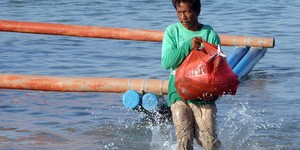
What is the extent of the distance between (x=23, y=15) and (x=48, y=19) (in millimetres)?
974

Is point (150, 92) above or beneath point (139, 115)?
above

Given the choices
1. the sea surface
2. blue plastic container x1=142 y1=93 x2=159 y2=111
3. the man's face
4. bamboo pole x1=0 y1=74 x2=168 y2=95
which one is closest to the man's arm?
the man's face

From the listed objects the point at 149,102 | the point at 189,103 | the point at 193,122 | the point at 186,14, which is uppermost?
the point at 186,14

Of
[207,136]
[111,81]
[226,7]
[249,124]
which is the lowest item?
[226,7]

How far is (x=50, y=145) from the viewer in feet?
26.4

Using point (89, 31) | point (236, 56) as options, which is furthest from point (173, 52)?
point (89, 31)

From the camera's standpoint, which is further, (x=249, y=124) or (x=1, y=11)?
(x=1, y=11)

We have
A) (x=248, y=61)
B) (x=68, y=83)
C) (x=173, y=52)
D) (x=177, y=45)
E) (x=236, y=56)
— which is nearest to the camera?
(x=173, y=52)

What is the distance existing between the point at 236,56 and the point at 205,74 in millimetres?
4954

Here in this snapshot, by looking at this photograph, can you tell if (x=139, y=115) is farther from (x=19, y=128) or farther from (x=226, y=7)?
(x=226, y=7)

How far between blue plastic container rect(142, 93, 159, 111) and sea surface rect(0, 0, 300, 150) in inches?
15.9

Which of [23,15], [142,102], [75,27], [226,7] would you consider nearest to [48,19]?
[23,15]

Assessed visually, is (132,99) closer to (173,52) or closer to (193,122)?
(193,122)

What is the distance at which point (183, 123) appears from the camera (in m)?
6.13
